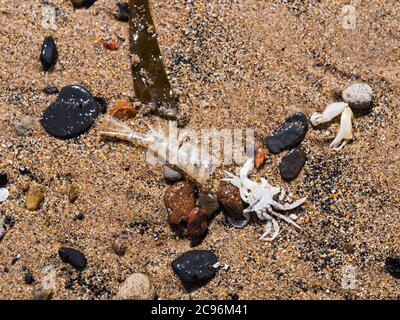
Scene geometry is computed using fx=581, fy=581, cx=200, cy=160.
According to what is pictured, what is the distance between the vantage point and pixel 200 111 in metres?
4.79

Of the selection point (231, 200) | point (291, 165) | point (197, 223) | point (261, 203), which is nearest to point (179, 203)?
point (197, 223)

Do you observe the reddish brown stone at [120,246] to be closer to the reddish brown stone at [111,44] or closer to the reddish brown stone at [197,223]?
the reddish brown stone at [197,223]

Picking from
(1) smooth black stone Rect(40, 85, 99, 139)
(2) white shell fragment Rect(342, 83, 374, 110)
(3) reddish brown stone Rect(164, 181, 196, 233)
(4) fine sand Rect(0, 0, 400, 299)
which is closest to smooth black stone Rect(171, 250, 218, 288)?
(4) fine sand Rect(0, 0, 400, 299)

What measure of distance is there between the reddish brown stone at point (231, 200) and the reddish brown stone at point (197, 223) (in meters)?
0.18

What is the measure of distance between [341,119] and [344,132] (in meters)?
0.11

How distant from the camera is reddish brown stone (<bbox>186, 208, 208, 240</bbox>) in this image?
4.54 m

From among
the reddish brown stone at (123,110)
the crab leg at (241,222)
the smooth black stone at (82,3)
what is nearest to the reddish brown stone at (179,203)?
the crab leg at (241,222)

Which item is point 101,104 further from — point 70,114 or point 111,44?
point 111,44

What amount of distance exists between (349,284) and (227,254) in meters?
0.96

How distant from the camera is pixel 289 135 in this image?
4684 millimetres

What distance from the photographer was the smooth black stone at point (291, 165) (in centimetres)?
465

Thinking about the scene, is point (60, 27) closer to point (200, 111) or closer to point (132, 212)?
point (200, 111)
